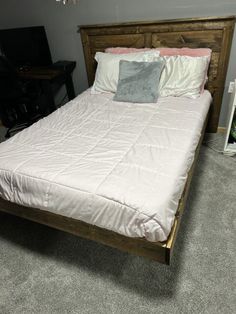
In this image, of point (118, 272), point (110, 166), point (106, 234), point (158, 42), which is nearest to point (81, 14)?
point (158, 42)

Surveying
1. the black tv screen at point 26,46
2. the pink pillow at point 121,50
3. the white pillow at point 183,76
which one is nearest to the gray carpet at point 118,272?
the white pillow at point 183,76

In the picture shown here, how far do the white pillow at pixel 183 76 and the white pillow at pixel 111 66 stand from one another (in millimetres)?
196

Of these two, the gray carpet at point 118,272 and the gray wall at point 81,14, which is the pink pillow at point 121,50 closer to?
the gray wall at point 81,14

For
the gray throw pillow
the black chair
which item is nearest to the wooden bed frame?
the gray throw pillow

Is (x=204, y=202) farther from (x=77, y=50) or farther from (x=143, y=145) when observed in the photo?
(x=77, y=50)

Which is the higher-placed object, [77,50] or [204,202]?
[77,50]

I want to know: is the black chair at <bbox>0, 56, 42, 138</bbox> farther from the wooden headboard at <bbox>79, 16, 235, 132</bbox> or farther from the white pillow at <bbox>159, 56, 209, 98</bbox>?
the white pillow at <bbox>159, 56, 209, 98</bbox>

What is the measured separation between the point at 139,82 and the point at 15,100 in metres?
1.70

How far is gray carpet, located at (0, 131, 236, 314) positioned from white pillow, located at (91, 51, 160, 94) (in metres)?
1.42

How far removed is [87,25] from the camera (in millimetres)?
2633

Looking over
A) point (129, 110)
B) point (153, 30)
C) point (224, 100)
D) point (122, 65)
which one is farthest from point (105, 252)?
point (153, 30)

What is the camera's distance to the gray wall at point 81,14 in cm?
218

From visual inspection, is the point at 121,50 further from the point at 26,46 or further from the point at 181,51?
the point at 26,46

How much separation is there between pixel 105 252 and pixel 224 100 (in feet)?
6.50
